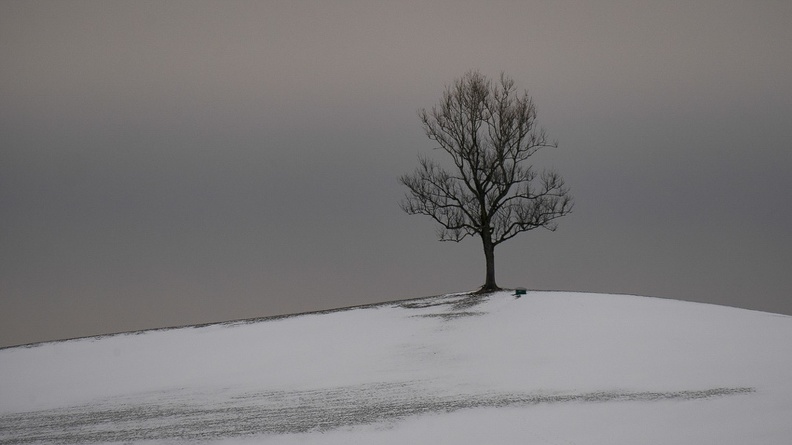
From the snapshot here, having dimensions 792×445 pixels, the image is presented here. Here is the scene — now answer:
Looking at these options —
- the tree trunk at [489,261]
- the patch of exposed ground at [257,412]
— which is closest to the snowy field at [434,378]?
the patch of exposed ground at [257,412]

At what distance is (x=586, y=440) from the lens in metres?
13.8

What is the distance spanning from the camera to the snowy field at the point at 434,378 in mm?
15086

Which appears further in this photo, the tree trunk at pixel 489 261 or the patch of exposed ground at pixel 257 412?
the tree trunk at pixel 489 261

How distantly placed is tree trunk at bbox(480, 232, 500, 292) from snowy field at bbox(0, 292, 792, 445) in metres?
1.99

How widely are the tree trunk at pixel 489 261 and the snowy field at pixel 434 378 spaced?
1.99 meters

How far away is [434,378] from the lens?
19859 millimetres

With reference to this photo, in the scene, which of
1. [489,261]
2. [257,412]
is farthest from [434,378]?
[489,261]

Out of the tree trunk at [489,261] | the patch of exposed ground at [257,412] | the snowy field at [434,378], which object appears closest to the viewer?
the snowy field at [434,378]

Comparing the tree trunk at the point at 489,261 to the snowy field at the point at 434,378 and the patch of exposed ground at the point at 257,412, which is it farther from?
the patch of exposed ground at the point at 257,412

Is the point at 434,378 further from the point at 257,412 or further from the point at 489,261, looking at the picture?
the point at 489,261

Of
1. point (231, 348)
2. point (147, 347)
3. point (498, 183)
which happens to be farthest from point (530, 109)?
point (147, 347)

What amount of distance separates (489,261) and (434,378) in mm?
13131

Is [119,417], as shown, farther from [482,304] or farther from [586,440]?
[482,304]

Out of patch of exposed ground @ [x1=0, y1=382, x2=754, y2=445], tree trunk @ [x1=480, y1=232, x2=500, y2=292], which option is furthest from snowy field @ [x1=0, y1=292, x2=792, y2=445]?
tree trunk @ [x1=480, y1=232, x2=500, y2=292]
